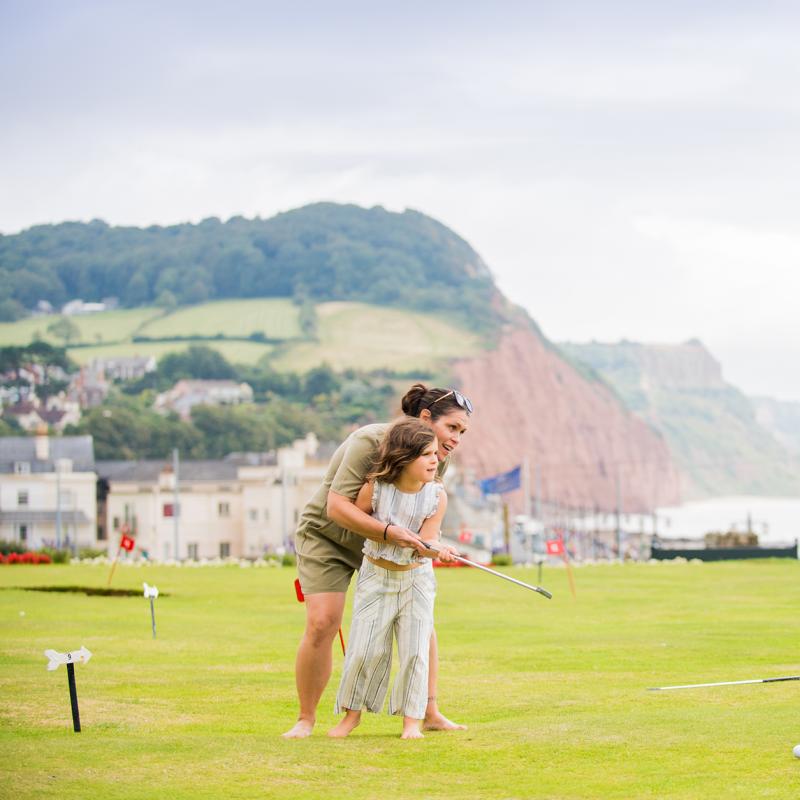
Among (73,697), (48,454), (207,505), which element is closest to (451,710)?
(73,697)

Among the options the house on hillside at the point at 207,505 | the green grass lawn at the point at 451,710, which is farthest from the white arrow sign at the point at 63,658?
the house on hillside at the point at 207,505

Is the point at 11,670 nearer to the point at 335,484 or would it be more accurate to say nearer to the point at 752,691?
the point at 335,484

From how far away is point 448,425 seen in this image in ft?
30.2

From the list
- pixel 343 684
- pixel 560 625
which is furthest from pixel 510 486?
pixel 343 684

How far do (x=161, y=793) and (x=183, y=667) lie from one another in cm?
672

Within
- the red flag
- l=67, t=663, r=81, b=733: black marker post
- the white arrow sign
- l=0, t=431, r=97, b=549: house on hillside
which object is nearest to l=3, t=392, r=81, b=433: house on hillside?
l=0, t=431, r=97, b=549: house on hillside

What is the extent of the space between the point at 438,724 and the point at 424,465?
1708 millimetres

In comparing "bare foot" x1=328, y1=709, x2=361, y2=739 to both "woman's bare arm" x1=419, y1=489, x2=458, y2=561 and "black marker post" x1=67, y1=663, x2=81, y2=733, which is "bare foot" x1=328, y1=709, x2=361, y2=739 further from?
"black marker post" x1=67, y1=663, x2=81, y2=733

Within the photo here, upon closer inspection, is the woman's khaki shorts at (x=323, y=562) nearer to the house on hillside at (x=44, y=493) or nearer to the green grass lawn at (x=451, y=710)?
the green grass lawn at (x=451, y=710)

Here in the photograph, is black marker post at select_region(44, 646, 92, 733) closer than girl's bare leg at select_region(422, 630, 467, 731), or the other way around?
black marker post at select_region(44, 646, 92, 733)

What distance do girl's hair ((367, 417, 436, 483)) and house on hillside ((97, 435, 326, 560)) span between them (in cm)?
10086

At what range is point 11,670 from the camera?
13.1m

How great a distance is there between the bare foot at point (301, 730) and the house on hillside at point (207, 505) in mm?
100491

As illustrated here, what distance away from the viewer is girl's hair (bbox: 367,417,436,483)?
878cm
